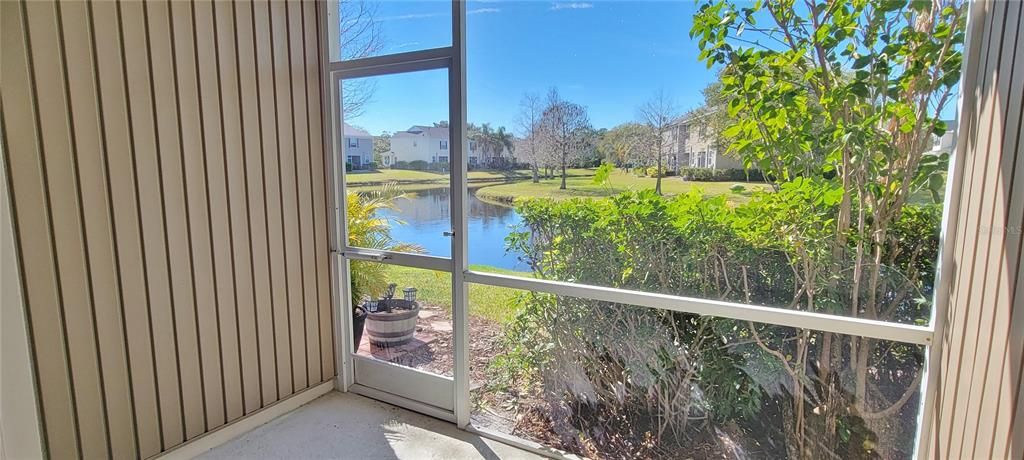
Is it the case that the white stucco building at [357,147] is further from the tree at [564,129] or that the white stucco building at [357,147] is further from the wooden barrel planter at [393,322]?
the tree at [564,129]

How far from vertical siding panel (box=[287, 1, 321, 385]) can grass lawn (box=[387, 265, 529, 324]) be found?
0.50m

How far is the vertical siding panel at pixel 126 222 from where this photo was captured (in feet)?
6.64

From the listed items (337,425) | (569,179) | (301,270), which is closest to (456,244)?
(569,179)

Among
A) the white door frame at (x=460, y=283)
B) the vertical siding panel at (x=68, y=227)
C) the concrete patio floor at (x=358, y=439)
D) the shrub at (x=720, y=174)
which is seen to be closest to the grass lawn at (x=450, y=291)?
the white door frame at (x=460, y=283)

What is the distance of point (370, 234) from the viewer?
2.97m

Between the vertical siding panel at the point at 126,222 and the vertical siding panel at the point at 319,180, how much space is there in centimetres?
92

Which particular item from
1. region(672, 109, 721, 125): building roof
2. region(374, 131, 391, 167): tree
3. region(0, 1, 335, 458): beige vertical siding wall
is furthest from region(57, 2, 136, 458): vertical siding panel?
region(672, 109, 721, 125): building roof

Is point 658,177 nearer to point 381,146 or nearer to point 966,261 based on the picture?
point 966,261

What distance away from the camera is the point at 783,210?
1875 millimetres

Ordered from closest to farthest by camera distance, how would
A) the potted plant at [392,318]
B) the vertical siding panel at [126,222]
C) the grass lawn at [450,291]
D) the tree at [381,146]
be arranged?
the vertical siding panel at [126,222]
the grass lawn at [450,291]
the tree at [381,146]
the potted plant at [392,318]

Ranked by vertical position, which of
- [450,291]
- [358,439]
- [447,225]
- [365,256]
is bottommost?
[358,439]

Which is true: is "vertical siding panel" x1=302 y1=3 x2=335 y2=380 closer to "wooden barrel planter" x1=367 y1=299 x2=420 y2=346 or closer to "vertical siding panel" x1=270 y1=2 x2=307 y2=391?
"vertical siding panel" x1=270 y1=2 x2=307 y2=391

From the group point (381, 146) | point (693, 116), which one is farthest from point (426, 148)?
point (693, 116)

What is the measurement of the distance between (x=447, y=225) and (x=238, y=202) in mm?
1085
